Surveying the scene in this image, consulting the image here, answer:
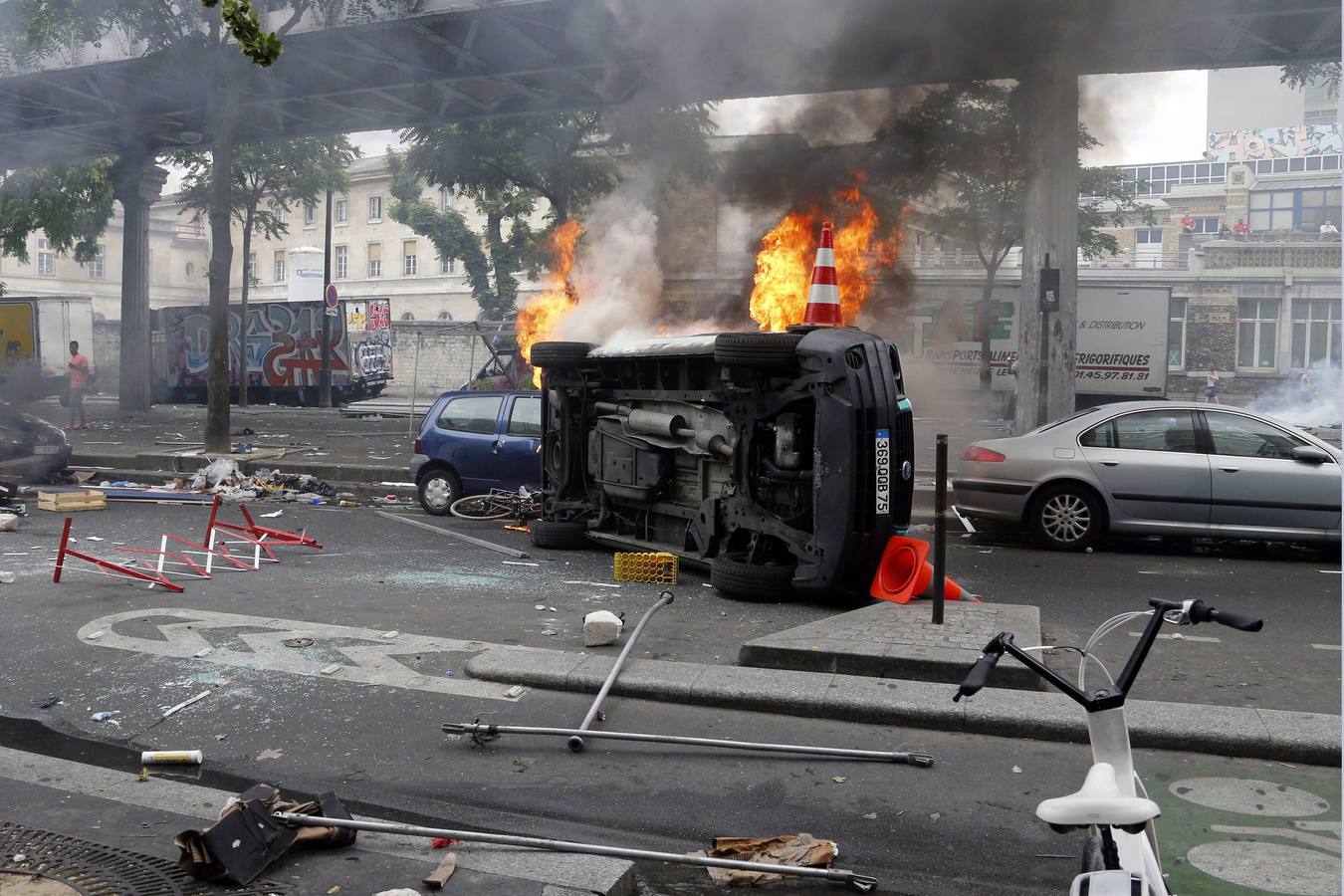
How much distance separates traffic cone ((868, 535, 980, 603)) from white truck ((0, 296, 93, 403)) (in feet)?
93.7

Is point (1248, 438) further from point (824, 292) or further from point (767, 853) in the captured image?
point (767, 853)

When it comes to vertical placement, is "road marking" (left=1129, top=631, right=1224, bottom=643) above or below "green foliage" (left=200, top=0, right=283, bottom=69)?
below

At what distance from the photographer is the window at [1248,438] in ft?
30.4

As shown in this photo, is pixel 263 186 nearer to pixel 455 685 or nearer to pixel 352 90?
pixel 352 90

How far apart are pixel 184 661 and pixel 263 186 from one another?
28967mm

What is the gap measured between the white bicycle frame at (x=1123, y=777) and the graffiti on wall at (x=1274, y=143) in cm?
5591

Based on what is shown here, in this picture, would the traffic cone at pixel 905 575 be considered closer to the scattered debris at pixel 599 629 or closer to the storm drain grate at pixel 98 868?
the scattered debris at pixel 599 629

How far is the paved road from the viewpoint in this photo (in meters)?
3.85

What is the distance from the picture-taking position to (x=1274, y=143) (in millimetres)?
53438

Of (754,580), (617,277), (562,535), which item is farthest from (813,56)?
(754,580)

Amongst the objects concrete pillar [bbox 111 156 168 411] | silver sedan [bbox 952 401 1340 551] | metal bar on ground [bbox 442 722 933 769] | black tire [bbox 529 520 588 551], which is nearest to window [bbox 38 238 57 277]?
concrete pillar [bbox 111 156 168 411]

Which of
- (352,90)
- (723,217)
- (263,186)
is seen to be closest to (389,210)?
(263,186)

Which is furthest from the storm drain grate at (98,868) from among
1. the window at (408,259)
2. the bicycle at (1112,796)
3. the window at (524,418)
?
the window at (408,259)

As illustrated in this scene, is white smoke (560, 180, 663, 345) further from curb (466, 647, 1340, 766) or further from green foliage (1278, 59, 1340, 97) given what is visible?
green foliage (1278, 59, 1340, 97)
